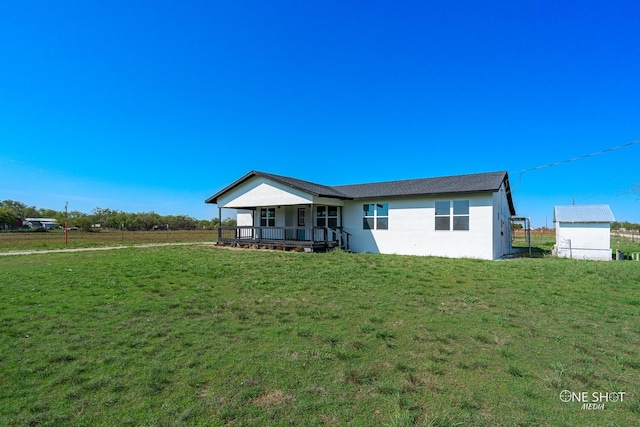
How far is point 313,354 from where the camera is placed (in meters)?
3.73

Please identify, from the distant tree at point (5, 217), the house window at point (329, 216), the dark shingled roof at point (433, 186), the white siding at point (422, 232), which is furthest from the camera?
the distant tree at point (5, 217)

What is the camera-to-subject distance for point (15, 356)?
140 inches

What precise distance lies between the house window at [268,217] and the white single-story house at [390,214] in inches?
2.7

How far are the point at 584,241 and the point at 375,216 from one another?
10.8 meters

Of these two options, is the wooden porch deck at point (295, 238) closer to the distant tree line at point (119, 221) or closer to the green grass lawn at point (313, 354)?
the green grass lawn at point (313, 354)

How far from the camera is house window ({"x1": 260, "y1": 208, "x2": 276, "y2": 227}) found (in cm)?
2119

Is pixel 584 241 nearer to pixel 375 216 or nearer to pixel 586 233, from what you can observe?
pixel 586 233

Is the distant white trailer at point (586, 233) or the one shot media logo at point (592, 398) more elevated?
the distant white trailer at point (586, 233)

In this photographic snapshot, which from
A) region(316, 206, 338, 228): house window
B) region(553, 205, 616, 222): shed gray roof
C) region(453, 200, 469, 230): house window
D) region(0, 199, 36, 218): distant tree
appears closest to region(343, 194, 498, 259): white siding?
region(453, 200, 469, 230): house window

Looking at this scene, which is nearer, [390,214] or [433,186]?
[433,186]

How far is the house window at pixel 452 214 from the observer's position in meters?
14.5

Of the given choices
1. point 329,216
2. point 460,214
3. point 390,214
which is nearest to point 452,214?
point 460,214

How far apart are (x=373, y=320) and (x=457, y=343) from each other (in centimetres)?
133

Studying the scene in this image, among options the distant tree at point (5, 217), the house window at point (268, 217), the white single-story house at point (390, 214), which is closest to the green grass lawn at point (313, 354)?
the white single-story house at point (390, 214)
